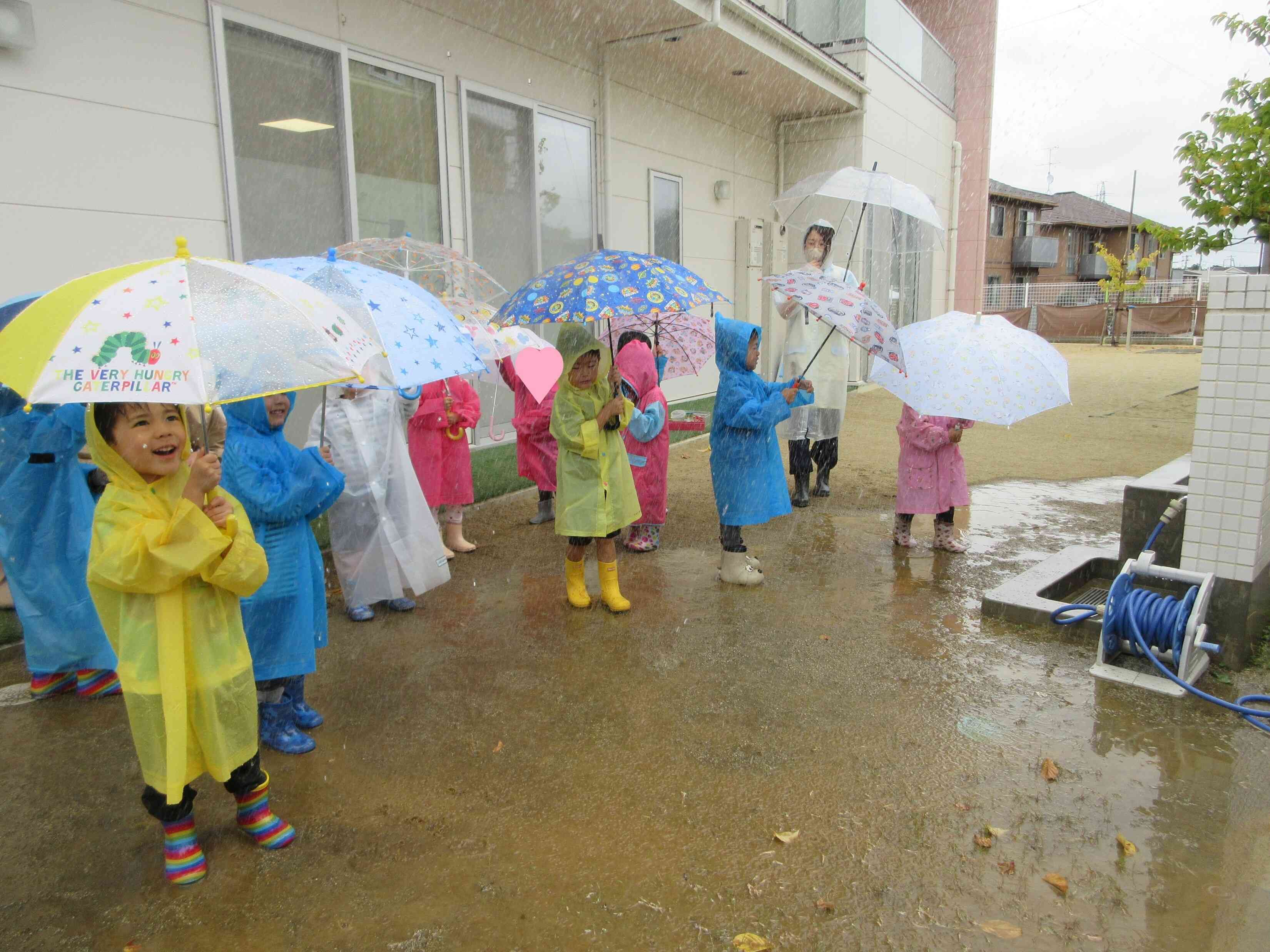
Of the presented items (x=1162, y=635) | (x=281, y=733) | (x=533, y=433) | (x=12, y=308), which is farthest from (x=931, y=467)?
(x=12, y=308)

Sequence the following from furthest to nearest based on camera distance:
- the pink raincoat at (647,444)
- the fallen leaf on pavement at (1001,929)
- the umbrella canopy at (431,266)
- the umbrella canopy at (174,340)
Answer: the pink raincoat at (647,444) < the umbrella canopy at (431,266) < the fallen leaf on pavement at (1001,929) < the umbrella canopy at (174,340)

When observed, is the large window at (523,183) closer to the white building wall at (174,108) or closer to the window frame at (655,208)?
the white building wall at (174,108)

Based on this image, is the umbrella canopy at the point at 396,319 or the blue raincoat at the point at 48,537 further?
the blue raincoat at the point at 48,537

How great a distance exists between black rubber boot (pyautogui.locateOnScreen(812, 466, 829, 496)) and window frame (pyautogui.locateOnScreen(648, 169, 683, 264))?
13.9 ft

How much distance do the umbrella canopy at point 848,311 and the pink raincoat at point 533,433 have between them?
2.19m

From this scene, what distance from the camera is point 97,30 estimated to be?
17.7 feet

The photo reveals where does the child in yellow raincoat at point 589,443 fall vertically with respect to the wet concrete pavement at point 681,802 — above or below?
above

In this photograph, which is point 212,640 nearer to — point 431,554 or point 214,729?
point 214,729

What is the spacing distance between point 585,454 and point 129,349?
266 cm

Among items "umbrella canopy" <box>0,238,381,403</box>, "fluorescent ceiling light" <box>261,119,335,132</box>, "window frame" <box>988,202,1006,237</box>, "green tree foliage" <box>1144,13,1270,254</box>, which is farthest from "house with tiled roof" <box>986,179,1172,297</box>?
"umbrella canopy" <box>0,238,381,403</box>

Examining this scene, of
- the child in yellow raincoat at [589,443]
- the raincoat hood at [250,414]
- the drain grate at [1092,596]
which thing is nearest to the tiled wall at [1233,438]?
the drain grate at [1092,596]

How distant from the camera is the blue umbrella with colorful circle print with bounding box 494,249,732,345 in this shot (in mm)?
4074

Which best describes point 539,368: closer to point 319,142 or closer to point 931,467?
point 931,467

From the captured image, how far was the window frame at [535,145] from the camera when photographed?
830cm
